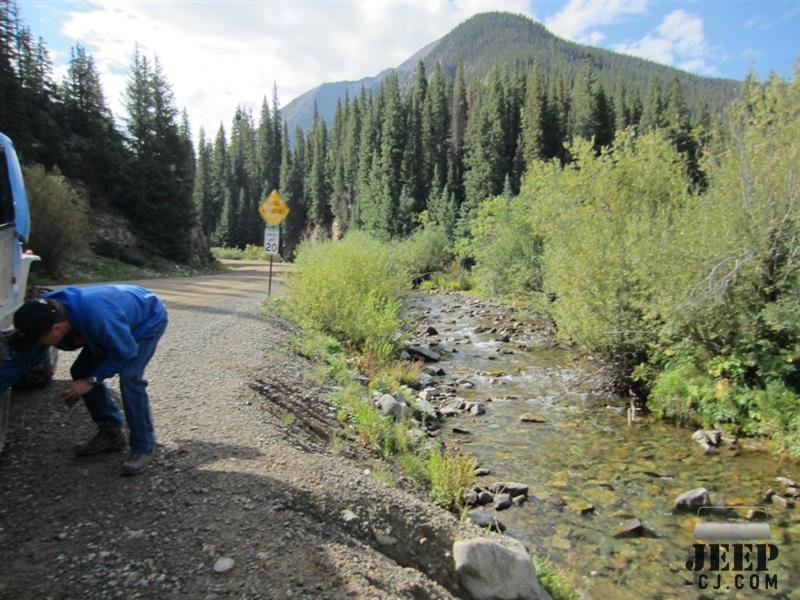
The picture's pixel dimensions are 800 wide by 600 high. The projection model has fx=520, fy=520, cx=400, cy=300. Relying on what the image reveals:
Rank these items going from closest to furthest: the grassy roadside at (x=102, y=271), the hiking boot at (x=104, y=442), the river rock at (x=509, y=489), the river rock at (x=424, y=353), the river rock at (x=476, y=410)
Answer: the hiking boot at (x=104, y=442), the river rock at (x=509, y=489), the river rock at (x=476, y=410), the river rock at (x=424, y=353), the grassy roadside at (x=102, y=271)

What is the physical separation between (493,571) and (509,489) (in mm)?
3535

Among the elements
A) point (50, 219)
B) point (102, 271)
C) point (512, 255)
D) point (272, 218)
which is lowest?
point (102, 271)

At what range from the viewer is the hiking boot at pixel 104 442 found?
4.90m

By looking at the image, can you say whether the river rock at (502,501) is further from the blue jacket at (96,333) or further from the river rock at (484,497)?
the blue jacket at (96,333)

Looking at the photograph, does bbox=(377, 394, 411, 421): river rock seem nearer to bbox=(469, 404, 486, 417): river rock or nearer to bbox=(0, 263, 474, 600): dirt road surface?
bbox=(469, 404, 486, 417): river rock

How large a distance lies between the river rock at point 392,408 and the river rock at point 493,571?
196 inches

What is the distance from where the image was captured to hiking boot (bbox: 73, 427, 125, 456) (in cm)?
490

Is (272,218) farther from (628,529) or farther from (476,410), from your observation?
(628,529)

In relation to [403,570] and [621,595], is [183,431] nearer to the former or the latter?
[403,570]

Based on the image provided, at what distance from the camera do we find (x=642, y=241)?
41.3 feet

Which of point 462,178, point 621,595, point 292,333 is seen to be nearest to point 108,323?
point 621,595

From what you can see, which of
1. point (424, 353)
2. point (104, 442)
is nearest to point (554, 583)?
point (104, 442)

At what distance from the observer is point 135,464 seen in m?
4.59

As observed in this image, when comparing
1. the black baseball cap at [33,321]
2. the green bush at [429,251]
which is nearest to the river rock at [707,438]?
the black baseball cap at [33,321]
